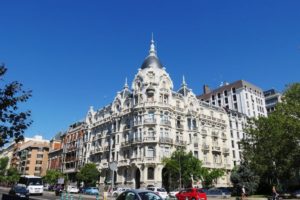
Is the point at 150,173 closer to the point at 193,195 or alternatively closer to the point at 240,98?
the point at 193,195

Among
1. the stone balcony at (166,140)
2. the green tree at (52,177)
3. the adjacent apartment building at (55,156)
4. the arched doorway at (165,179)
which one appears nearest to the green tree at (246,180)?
the arched doorway at (165,179)

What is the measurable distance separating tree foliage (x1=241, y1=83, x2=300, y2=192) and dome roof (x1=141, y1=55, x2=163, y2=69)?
24.0 meters

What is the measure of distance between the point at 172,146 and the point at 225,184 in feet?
56.3

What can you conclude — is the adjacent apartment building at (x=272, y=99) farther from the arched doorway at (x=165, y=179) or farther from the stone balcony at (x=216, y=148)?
the arched doorway at (x=165, y=179)

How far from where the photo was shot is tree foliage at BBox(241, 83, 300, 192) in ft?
128

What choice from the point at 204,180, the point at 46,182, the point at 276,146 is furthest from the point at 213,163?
the point at 46,182

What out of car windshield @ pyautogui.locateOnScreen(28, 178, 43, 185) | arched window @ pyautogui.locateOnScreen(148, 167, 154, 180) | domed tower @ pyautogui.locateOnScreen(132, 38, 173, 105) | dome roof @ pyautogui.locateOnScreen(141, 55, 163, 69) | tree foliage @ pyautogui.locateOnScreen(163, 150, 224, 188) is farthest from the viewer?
dome roof @ pyautogui.locateOnScreen(141, 55, 163, 69)

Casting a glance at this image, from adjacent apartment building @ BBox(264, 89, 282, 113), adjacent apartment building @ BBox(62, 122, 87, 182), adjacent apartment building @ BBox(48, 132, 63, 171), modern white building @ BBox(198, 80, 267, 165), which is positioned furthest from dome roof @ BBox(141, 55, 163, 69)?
adjacent apartment building @ BBox(264, 89, 282, 113)

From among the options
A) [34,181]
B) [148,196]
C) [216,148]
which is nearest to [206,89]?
[216,148]

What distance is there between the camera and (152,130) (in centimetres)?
5272

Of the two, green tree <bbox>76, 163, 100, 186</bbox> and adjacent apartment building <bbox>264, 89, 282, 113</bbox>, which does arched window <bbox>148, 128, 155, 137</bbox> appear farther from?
adjacent apartment building <bbox>264, 89, 282, 113</bbox>

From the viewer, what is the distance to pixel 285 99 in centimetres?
4622

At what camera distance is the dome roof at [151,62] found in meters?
60.1

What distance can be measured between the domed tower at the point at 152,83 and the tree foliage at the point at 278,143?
59.9 ft
